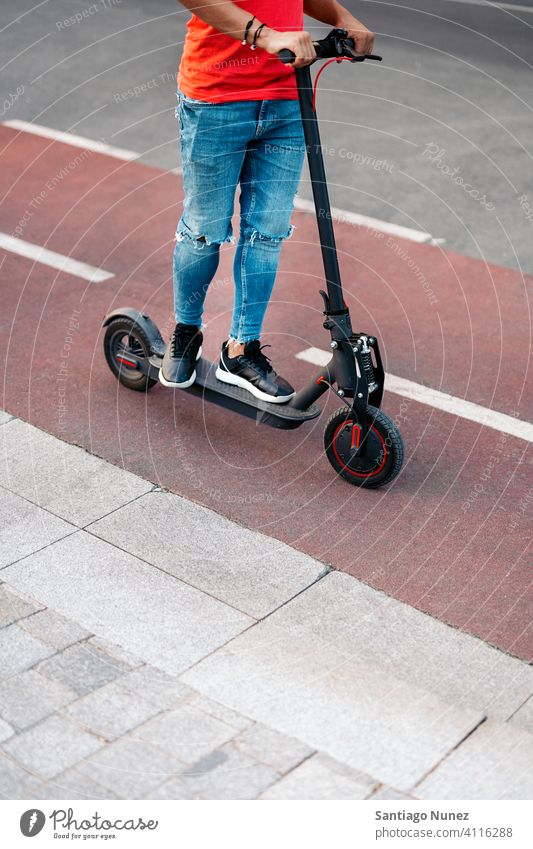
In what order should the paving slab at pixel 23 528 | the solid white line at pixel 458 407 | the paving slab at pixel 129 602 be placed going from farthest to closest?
Answer: the solid white line at pixel 458 407, the paving slab at pixel 23 528, the paving slab at pixel 129 602

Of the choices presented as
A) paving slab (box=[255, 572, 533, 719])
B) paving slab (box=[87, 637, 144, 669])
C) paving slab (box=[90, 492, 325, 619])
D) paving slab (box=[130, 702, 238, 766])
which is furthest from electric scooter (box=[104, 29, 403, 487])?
paving slab (box=[130, 702, 238, 766])

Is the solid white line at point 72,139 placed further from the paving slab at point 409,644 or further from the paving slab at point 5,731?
the paving slab at point 5,731

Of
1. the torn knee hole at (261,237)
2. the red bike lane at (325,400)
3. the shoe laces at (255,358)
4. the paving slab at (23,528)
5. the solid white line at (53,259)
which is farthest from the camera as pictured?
the solid white line at (53,259)

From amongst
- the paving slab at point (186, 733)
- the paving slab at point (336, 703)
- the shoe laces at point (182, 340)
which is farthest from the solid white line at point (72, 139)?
the paving slab at point (186, 733)

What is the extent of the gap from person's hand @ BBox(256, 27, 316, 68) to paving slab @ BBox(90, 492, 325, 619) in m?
1.65

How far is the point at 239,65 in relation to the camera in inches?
154

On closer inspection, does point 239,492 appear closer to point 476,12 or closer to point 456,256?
point 456,256

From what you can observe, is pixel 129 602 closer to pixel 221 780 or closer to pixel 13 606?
pixel 13 606

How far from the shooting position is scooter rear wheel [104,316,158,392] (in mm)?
4715

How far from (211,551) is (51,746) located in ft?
3.68

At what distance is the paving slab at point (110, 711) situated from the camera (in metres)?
2.83

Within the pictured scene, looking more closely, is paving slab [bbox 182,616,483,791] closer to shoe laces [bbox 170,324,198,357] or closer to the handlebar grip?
shoe laces [bbox 170,324,198,357]

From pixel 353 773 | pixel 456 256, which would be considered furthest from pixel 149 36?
pixel 353 773

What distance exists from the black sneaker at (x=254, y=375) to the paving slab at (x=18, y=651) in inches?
61.5
